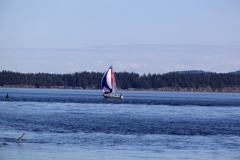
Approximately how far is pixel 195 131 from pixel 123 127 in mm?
6274

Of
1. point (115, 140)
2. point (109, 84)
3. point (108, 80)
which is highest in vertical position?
point (108, 80)

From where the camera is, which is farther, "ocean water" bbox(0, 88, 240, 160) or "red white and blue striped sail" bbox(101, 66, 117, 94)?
"red white and blue striped sail" bbox(101, 66, 117, 94)

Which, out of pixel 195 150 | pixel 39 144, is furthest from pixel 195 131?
pixel 39 144

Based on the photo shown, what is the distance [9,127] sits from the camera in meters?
46.0

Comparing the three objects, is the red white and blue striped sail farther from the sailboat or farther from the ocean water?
the ocean water

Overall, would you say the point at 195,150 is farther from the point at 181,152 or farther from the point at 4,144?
Answer: the point at 4,144

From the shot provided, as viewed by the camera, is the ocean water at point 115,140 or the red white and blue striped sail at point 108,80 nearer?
the ocean water at point 115,140

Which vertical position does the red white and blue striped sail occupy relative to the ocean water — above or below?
above

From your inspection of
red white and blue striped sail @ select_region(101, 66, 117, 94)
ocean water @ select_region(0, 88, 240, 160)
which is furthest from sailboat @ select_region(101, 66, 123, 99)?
ocean water @ select_region(0, 88, 240, 160)

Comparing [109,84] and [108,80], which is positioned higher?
[108,80]

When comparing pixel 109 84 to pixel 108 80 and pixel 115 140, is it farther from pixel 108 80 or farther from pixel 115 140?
pixel 115 140

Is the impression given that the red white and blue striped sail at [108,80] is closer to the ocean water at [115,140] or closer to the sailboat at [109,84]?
the sailboat at [109,84]

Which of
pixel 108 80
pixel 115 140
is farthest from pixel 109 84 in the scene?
pixel 115 140

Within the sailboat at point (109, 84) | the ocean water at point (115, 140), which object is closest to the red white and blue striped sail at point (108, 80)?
the sailboat at point (109, 84)
